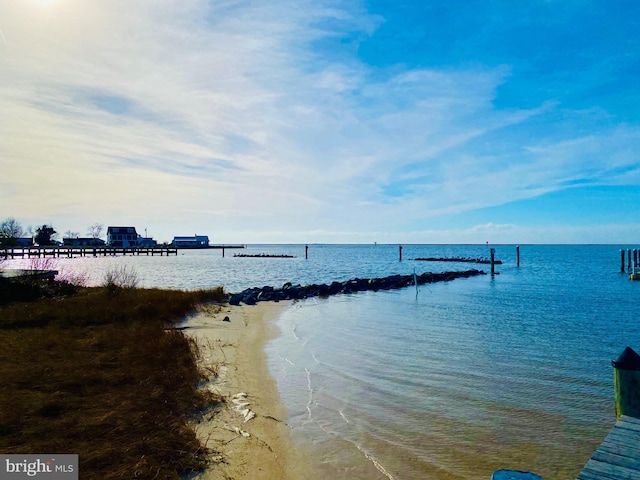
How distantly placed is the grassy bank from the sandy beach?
1.46 ft

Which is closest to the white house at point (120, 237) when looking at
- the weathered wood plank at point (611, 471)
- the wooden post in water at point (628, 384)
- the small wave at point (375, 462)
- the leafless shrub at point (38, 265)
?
the leafless shrub at point (38, 265)

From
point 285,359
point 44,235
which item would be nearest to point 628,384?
point 285,359

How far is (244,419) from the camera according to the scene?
7.44 m

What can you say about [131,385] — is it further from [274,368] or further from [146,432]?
[274,368]

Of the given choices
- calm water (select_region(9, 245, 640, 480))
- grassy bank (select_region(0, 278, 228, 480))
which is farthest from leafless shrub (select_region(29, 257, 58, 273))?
Result: calm water (select_region(9, 245, 640, 480))

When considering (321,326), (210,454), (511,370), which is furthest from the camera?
(321,326)

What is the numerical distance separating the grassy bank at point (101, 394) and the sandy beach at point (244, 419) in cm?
44

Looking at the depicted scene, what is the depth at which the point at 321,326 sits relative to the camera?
18.1m

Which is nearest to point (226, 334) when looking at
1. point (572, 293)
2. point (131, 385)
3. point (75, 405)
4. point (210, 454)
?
point (131, 385)

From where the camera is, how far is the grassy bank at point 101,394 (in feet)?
17.2

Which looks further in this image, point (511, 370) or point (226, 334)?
point (226, 334)

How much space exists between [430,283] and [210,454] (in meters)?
39.4

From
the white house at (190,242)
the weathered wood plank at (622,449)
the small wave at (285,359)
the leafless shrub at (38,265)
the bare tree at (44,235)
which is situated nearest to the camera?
the weathered wood plank at (622,449)

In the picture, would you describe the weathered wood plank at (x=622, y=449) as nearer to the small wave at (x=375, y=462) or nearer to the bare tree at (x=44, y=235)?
the small wave at (x=375, y=462)
